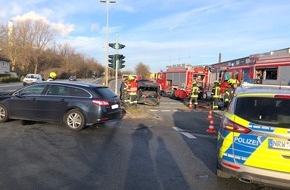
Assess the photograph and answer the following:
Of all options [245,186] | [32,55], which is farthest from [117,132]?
[32,55]

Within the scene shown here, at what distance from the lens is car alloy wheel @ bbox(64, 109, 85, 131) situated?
10.1 meters

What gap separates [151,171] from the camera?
243 inches

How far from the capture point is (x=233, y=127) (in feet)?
Result: 16.8

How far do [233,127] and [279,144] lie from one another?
0.69 m

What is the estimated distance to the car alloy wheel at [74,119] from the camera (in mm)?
10094

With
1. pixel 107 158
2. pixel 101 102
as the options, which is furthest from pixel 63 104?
pixel 107 158

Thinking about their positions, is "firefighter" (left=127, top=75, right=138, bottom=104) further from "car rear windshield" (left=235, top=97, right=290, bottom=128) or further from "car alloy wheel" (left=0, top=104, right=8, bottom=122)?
"car rear windshield" (left=235, top=97, right=290, bottom=128)

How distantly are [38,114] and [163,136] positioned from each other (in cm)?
389

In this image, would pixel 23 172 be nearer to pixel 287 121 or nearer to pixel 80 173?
pixel 80 173

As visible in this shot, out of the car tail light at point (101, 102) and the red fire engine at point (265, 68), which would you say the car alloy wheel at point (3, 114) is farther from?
the red fire engine at point (265, 68)

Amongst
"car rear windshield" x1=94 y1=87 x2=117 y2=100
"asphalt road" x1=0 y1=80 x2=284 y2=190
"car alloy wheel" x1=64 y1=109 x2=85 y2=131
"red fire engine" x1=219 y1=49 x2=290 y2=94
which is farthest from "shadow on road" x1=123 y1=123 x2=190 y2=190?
"red fire engine" x1=219 y1=49 x2=290 y2=94

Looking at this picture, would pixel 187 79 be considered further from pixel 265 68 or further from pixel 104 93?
pixel 104 93

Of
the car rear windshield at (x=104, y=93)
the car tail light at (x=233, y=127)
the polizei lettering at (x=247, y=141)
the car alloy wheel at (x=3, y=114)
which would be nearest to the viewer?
the polizei lettering at (x=247, y=141)

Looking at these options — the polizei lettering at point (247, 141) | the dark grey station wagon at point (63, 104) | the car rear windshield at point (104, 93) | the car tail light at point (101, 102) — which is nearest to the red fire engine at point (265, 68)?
the car rear windshield at point (104, 93)
